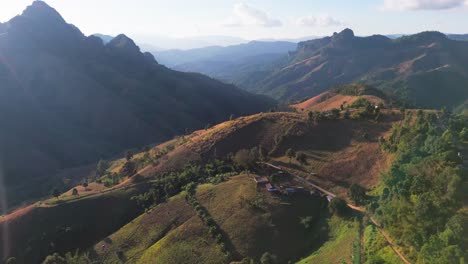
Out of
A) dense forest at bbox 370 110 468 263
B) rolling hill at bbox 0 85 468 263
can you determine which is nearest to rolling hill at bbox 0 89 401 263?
rolling hill at bbox 0 85 468 263

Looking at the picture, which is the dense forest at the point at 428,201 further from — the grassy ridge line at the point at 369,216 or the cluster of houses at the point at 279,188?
the cluster of houses at the point at 279,188

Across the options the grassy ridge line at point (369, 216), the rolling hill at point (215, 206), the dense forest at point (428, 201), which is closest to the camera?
the dense forest at point (428, 201)

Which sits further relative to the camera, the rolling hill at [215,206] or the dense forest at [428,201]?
the rolling hill at [215,206]

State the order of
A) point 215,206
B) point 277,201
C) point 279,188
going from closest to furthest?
point 277,201
point 215,206
point 279,188

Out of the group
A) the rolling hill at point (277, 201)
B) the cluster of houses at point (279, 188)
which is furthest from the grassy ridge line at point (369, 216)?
the cluster of houses at point (279, 188)

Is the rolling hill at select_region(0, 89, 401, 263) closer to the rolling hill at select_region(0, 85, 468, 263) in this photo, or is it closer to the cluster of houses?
the rolling hill at select_region(0, 85, 468, 263)

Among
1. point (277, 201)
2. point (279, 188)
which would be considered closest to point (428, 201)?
point (277, 201)

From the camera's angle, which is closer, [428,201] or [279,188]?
[428,201]

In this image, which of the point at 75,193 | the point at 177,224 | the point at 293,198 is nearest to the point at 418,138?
the point at 293,198

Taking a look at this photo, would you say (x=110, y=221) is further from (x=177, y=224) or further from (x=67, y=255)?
(x=177, y=224)

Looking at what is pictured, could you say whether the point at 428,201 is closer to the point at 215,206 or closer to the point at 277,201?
the point at 277,201

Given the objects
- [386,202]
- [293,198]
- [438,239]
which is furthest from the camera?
[293,198]
